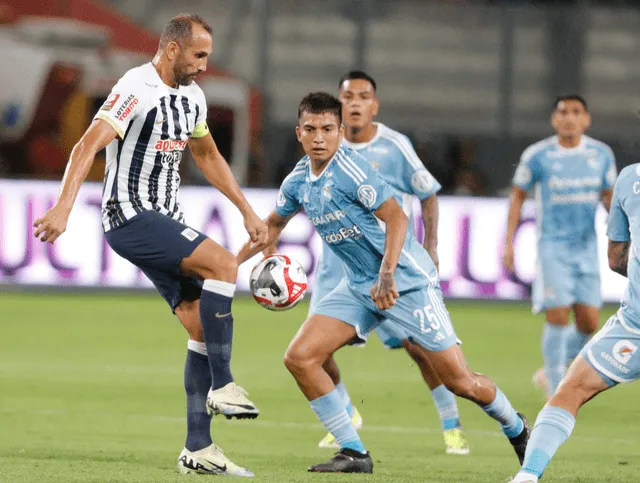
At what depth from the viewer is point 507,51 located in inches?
853

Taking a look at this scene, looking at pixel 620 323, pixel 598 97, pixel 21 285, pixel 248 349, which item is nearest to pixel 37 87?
pixel 21 285

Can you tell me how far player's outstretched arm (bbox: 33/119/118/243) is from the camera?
5.44 meters

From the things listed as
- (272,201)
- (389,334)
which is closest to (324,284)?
(389,334)

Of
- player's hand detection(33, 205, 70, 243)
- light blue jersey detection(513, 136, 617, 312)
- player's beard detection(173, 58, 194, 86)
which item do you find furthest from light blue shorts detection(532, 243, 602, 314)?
player's hand detection(33, 205, 70, 243)

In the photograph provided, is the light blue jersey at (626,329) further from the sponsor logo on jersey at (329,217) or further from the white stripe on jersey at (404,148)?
the white stripe on jersey at (404,148)

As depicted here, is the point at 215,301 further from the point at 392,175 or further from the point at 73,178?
the point at 392,175

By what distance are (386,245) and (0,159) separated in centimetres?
1516

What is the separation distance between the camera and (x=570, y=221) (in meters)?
Result: 9.73

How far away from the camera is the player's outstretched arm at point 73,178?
17.8 ft

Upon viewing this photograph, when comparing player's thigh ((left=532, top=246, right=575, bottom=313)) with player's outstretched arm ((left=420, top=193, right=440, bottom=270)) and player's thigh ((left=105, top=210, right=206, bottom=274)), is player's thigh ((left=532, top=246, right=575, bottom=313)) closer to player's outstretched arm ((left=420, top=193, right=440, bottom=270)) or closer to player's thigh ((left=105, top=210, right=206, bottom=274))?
player's outstretched arm ((left=420, top=193, right=440, bottom=270))

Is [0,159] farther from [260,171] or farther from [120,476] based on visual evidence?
[120,476]

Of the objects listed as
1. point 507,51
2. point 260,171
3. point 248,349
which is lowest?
point 248,349

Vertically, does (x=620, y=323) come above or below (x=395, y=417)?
above

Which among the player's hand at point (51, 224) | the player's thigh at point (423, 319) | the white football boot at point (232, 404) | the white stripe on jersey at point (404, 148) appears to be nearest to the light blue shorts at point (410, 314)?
the player's thigh at point (423, 319)
